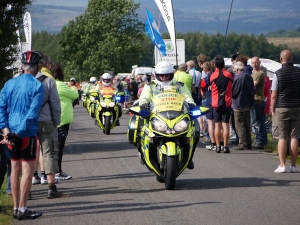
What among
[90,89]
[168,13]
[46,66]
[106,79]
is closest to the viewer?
[46,66]

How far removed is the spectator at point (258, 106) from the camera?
1725cm

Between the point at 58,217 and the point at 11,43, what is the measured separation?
374 inches

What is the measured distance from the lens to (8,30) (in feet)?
59.2

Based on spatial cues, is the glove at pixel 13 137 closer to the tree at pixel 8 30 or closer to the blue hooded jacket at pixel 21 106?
the blue hooded jacket at pixel 21 106

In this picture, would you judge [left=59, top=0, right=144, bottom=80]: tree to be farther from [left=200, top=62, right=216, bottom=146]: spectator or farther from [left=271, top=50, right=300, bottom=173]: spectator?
[left=271, top=50, right=300, bottom=173]: spectator

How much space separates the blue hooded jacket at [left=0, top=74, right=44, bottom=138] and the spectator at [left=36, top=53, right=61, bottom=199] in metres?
1.45

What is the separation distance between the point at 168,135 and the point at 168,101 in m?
0.55

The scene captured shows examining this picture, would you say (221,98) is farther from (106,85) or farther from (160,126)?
(106,85)

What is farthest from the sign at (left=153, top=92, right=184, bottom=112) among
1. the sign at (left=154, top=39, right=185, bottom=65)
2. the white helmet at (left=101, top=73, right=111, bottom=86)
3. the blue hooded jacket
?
the sign at (left=154, top=39, right=185, bottom=65)

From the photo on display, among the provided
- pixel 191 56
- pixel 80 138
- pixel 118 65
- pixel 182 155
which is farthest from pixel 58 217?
pixel 191 56

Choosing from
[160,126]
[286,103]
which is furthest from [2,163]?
[286,103]

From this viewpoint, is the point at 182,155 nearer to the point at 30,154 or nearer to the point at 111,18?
the point at 30,154

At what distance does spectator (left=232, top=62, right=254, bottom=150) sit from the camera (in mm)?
16812

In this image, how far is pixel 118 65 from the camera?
98.1 metres
